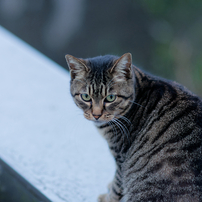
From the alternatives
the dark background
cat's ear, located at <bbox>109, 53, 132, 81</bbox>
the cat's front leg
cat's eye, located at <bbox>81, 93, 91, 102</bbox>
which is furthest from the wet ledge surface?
the dark background

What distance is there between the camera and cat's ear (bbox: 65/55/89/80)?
1262 mm

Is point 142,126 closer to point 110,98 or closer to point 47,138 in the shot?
point 110,98

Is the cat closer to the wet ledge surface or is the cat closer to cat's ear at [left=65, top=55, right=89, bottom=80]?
cat's ear at [left=65, top=55, right=89, bottom=80]

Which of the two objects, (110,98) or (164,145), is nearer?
(164,145)

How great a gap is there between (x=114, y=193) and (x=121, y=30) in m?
3.02

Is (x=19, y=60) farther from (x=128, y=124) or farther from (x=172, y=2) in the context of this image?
(x=172, y=2)

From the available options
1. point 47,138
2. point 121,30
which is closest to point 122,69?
point 47,138

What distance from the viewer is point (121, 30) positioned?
3.97 metres

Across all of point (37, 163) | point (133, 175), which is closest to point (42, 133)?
point (37, 163)

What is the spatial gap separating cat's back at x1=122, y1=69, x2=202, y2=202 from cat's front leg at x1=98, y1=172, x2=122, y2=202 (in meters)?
0.08

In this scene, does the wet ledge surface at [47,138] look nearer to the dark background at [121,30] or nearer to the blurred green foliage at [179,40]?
the dark background at [121,30]

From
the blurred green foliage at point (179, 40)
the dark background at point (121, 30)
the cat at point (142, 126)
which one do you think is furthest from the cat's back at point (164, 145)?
the blurred green foliage at point (179, 40)

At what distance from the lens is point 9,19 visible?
14.2ft

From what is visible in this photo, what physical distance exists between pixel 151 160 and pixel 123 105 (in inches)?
11.9
